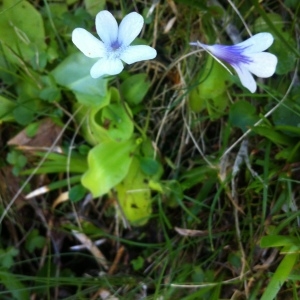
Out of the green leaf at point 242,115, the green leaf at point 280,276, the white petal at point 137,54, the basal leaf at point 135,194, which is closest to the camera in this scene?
the white petal at point 137,54

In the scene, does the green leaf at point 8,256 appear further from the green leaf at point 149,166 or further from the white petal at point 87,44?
the white petal at point 87,44

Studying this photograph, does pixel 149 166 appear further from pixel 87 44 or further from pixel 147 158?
pixel 87 44

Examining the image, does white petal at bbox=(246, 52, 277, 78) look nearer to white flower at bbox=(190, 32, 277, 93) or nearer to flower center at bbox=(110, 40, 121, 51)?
white flower at bbox=(190, 32, 277, 93)

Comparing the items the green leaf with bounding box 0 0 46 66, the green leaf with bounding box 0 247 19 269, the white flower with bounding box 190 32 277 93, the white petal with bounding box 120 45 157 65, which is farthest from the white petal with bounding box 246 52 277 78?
the green leaf with bounding box 0 247 19 269

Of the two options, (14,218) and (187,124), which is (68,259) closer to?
(14,218)

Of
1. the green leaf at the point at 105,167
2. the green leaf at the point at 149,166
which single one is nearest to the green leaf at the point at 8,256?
the green leaf at the point at 105,167

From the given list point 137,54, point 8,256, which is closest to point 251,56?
point 137,54

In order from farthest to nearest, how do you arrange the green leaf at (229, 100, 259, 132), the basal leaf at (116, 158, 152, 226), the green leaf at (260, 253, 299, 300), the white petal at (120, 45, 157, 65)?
the basal leaf at (116, 158, 152, 226)
the green leaf at (229, 100, 259, 132)
the green leaf at (260, 253, 299, 300)
the white petal at (120, 45, 157, 65)

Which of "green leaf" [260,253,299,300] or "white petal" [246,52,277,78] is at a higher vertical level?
"white petal" [246,52,277,78]
